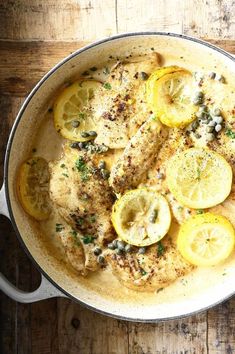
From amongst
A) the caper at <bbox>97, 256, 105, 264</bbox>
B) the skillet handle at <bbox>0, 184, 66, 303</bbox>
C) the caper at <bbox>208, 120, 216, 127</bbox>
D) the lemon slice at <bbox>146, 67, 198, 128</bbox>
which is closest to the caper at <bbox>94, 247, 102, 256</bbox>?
the caper at <bbox>97, 256, 105, 264</bbox>

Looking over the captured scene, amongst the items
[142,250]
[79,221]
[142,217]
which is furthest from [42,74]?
[142,250]

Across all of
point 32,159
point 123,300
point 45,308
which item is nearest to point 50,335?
point 45,308

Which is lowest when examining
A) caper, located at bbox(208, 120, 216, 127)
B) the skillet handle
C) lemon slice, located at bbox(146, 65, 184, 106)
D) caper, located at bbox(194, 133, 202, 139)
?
the skillet handle

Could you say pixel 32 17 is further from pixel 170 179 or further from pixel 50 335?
pixel 50 335

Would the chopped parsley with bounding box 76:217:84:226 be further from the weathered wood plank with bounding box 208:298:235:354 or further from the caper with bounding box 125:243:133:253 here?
the weathered wood plank with bounding box 208:298:235:354

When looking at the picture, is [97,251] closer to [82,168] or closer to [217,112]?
[82,168]

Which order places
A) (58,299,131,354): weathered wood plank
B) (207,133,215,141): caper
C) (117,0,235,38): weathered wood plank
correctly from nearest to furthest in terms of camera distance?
(207,133,215,141): caper < (117,0,235,38): weathered wood plank < (58,299,131,354): weathered wood plank

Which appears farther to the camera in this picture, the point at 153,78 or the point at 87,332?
the point at 87,332
